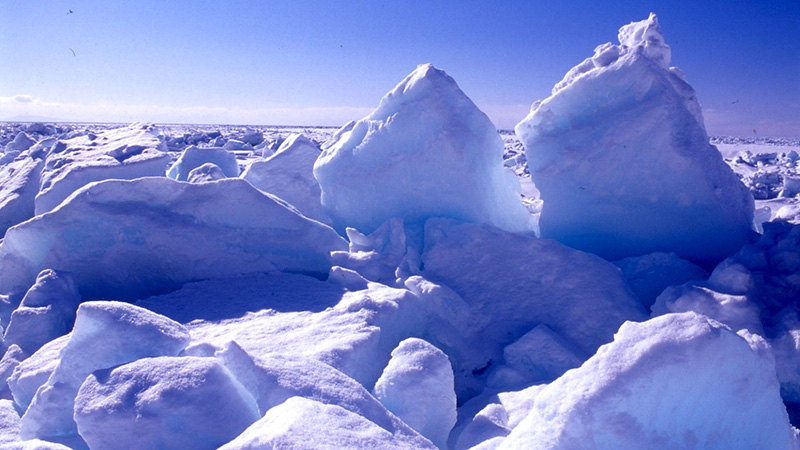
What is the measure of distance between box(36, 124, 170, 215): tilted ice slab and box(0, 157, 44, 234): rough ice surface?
137 mm

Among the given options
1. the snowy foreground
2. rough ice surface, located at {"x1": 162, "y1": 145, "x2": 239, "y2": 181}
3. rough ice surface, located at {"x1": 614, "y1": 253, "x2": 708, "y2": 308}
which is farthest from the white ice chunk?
rough ice surface, located at {"x1": 162, "y1": 145, "x2": 239, "y2": 181}

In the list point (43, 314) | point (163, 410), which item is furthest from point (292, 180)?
point (163, 410)

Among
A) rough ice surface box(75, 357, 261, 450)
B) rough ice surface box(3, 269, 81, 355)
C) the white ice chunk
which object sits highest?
rough ice surface box(75, 357, 261, 450)

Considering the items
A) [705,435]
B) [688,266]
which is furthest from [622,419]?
[688,266]

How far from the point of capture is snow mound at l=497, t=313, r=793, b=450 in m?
1.35

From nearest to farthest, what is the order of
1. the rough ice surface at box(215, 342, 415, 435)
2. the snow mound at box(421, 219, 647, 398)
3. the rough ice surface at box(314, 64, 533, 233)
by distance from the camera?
the rough ice surface at box(215, 342, 415, 435), the snow mound at box(421, 219, 647, 398), the rough ice surface at box(314, 64, 533, 233)

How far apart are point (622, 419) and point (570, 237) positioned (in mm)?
2634

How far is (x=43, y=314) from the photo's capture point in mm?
2562

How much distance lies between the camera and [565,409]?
1371 mm

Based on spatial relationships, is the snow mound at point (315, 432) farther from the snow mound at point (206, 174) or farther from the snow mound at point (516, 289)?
the snow mound at point (206, 174)

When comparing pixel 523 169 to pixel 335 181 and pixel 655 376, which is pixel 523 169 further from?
pixel 655 376

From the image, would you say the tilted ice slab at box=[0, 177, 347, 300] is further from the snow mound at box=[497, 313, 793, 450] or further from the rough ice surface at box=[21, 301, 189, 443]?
the snow mound at box=[497, 313, 793, 450]

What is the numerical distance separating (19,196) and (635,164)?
5002 millimetres

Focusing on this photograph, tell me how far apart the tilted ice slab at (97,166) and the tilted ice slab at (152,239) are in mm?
799
